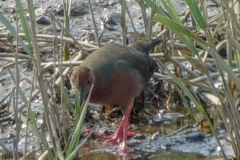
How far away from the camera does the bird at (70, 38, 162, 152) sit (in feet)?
18.4

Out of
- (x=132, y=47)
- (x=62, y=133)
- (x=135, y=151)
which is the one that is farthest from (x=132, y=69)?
(x=62, y=133)

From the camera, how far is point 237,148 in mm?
4215

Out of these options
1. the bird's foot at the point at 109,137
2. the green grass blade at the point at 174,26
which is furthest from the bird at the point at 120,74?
the green grass blade at the point at 174,26

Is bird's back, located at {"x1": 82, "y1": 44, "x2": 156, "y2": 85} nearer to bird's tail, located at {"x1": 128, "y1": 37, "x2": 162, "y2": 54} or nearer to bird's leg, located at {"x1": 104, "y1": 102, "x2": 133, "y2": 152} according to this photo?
bird's tail, located at {"x1": 128, "y1": 37, "x2": 162, "y2": 54}

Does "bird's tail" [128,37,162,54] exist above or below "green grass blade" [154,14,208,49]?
below

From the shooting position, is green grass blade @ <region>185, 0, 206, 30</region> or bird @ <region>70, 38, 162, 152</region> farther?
bird @ <region>70, 38, 162, 152</region>

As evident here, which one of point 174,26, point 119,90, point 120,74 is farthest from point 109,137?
point 174,26

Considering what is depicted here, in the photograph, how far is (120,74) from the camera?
19.2 feet

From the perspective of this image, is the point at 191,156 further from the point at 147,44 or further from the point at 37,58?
the point at 37,58

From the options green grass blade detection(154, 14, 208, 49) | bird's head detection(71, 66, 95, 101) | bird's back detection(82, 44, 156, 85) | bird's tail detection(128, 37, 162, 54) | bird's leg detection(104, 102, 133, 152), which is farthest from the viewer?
bird's tail detection(128, 37, 162, 54)

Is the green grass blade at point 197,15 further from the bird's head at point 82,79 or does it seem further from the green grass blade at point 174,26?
the bird's head at point 82,79

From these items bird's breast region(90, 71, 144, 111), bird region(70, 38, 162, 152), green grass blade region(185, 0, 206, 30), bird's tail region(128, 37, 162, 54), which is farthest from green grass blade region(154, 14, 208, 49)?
bird's tail region(128, 37, 162, 54)

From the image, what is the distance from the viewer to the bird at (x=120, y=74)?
5.62m

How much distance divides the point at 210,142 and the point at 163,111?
0.78m
